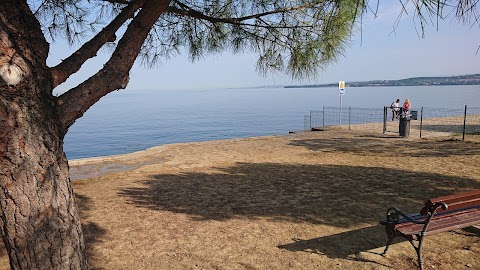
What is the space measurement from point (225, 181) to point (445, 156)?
6612mm

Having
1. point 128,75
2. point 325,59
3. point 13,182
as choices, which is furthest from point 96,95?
point 325,59

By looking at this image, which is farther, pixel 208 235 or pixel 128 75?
pixel 208 235

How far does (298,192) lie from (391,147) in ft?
22.5

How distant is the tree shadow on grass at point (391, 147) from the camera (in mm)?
10875

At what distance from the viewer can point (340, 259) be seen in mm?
3998

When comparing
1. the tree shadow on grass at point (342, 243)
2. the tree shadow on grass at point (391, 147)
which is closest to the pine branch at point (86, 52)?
the tree shadow on grass at point (342, 243)

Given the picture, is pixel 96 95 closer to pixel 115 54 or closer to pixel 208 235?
pixel 115 54

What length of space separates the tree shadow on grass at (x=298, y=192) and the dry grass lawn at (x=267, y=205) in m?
0.02

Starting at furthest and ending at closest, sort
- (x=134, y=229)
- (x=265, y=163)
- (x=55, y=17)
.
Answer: (x=265, y=163), (x=134, y=229), (x=55, y=17)

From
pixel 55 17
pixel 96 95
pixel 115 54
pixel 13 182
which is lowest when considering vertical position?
pixel 13 182

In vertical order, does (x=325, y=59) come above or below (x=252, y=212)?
above

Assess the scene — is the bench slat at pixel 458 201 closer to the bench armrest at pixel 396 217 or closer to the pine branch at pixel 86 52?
the bench armrest at pixel 396 217

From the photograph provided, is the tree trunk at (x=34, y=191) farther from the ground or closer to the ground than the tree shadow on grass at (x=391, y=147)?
farther from the ground

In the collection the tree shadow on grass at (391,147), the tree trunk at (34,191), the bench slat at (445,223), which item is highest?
the tree trunk at (34,191)
